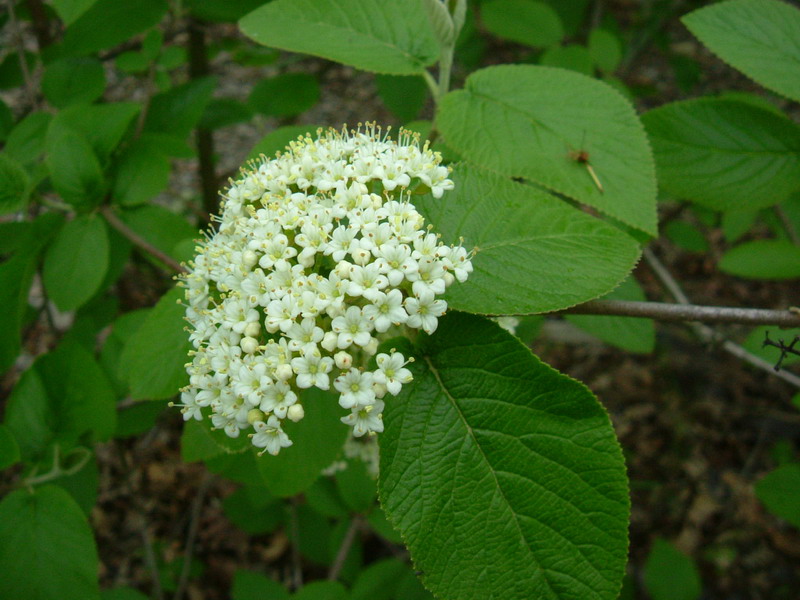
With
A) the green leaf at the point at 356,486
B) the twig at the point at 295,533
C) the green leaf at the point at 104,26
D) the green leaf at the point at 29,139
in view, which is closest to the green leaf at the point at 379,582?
the green leaf at the point at 356,486

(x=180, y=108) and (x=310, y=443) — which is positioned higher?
(x=180, y=108)

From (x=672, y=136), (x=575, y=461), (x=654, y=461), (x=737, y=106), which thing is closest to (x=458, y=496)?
(x=575, y=461)

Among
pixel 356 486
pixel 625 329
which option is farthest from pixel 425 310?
pixel 356 486

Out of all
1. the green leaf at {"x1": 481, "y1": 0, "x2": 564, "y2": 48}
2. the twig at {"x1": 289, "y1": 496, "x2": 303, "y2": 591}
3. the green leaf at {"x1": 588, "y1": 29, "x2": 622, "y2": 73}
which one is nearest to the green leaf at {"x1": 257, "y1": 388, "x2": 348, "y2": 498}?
the twig at {"x1": 289, "y1": 496, "x2": 303, "y2": 591}

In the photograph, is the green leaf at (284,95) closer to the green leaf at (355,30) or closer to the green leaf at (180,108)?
the green leaf at (180,108)

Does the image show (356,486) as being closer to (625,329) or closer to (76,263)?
(625,329)

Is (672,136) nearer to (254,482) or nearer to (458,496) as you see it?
(458,496)

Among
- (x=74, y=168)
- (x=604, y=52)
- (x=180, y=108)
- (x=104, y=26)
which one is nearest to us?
(x=74, y=168)

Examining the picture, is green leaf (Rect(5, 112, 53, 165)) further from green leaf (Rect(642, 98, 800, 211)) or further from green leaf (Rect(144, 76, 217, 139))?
green leaf (Rect(642, 98, 800, 211))
